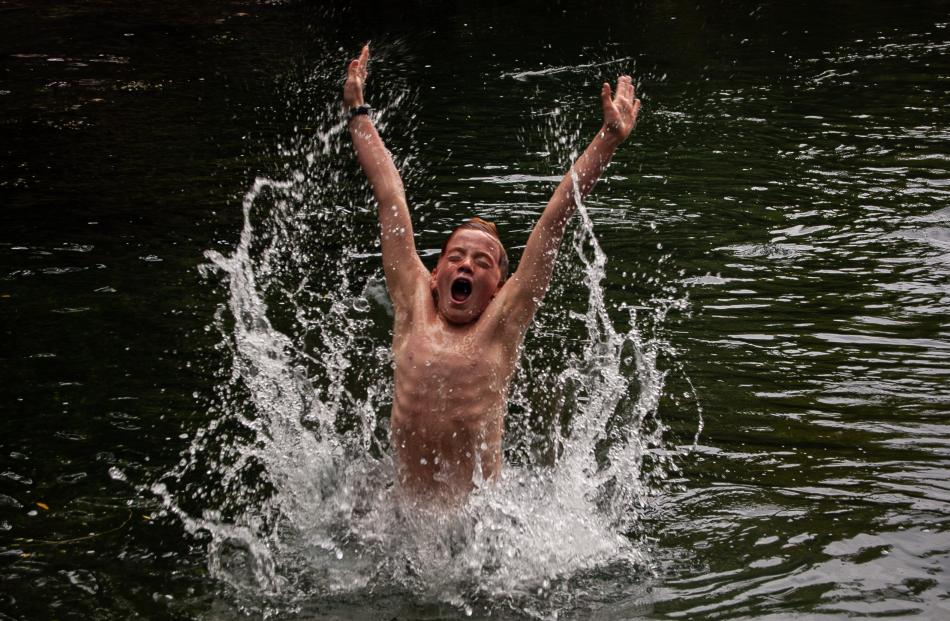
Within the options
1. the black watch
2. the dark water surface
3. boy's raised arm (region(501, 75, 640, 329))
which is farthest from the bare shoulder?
the black watch

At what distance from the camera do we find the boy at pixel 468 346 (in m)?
5.34

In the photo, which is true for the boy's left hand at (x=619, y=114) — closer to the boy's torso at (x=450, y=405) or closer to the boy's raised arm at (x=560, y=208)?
the boy's raised arm at (x=560, y=208)

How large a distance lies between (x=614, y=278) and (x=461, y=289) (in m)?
3.56

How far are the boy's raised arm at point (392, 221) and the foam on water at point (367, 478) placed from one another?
39.2 inches

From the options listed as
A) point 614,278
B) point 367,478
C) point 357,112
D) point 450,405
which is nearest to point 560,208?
point 450,405

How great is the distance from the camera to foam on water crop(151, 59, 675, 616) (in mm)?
5121

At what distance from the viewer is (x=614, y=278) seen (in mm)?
8930

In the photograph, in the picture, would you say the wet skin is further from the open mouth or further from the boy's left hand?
the boy's left hand

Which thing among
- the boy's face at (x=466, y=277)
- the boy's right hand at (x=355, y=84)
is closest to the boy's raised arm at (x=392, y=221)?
the boy's right hand at (x=355, y=84)

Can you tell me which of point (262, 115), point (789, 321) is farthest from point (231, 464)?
point (262, 115)

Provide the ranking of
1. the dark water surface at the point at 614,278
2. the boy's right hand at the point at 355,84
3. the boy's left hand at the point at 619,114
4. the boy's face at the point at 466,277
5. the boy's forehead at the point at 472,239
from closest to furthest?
the dark water surface at the point at 614,278
the boy's left hand at the point at 619,114
the boy's face at the point at 466,277
the boy's forehead at the point at 472,239
the boy's right hand at the point at 355,84

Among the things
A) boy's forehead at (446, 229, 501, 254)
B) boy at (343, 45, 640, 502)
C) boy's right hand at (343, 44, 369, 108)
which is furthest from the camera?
boy's right hand at (343, 44, 369, 108)

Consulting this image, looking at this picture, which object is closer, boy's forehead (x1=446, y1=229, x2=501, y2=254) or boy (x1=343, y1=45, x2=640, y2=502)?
boy (x1=343, y1=45, x2=640, y2=502)

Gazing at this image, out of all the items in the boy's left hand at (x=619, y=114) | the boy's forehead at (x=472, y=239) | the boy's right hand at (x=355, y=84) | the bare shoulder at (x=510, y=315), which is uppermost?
the boy's right hand at (x=355, y=84)
